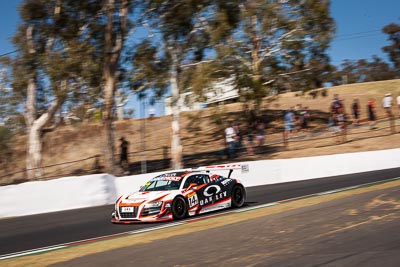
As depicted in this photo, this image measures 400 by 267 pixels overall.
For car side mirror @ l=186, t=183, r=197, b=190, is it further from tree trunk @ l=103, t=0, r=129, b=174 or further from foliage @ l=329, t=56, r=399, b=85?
foliage @ l=329, t=56, r=399, b=85

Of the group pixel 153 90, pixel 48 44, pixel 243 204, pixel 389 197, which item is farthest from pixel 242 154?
pixel 389 197

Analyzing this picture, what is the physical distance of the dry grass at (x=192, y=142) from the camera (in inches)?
1178

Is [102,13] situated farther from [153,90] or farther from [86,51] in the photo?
[153,90]

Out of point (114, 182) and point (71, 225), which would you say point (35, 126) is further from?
point (71, 225)

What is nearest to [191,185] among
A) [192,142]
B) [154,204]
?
[154,204]

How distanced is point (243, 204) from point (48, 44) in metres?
17.9

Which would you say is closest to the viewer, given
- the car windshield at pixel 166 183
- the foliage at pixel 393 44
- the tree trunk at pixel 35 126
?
the car windshield at pixel 166 183

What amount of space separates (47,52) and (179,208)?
17880 mm

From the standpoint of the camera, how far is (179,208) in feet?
42.0

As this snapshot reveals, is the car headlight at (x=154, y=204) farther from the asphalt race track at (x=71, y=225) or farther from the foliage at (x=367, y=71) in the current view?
the foliage at (x=367, y=71)

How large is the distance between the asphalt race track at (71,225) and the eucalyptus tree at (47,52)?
10.7 m

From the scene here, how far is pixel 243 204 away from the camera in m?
14.9

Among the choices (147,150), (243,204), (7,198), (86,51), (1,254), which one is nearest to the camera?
(1,254)

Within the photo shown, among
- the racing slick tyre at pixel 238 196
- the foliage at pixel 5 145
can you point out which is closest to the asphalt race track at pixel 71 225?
the racing slick tyre at pixel 238 196
